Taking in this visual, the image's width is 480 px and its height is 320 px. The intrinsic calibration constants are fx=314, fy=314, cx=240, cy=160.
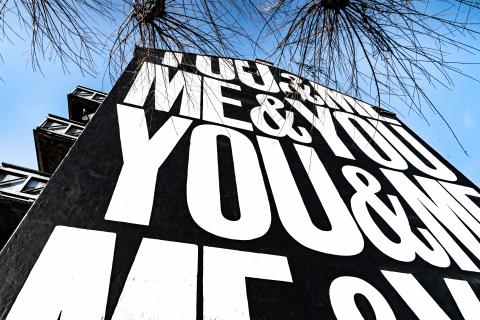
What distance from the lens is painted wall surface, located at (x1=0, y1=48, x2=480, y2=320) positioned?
7.96 feet

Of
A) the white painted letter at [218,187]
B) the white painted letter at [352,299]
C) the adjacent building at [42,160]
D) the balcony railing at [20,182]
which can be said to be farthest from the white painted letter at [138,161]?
the adjacent building at [42,160]

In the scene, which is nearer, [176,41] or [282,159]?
[176,41]

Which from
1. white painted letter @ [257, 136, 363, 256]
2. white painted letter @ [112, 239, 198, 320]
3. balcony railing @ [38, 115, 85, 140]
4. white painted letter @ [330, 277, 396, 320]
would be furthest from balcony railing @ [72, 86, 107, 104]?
white painted letter @ [330, 277, 396, 320]

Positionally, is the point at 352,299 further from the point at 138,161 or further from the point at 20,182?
the point at 20,182

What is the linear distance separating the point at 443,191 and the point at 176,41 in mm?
5819

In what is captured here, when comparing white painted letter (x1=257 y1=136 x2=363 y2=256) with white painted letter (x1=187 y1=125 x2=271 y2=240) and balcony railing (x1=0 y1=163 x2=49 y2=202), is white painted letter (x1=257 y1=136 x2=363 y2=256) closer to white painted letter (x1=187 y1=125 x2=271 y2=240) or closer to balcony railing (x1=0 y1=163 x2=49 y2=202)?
white painted letter (x1=187 y1=125 x2=271 y2=240)

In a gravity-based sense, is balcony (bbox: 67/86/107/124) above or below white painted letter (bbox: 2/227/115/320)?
above

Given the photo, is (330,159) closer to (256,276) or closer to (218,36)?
(256,276)

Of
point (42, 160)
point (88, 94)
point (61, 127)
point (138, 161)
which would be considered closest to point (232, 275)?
point (138, 161)

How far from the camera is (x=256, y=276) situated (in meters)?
2.89

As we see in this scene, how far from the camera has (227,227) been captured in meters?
3.28

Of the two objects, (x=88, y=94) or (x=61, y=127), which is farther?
(x=88, y=94)

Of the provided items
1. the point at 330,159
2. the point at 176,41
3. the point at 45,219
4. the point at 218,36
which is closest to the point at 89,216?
the point at 45,219

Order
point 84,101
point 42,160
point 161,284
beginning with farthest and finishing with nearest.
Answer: point 84,101
point 42,160
point 161,284
